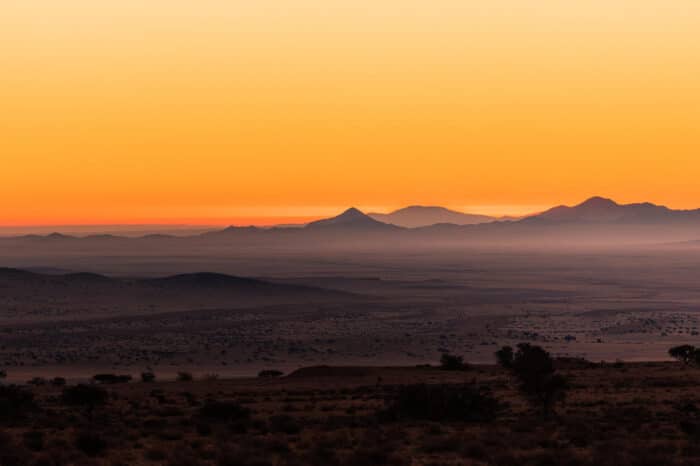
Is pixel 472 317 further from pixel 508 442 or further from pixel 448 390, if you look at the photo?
pixel 508 442

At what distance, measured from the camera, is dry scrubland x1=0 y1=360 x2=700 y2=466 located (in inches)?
734

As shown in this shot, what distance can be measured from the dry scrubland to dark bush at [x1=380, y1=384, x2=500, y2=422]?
0.10 feet

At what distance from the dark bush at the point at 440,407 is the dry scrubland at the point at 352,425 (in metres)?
0.03

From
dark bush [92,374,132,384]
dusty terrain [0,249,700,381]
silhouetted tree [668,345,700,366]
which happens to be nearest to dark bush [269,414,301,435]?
dark bush [92,374,132,384]

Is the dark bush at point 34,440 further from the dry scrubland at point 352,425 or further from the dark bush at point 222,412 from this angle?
the dark bush at point 222,412

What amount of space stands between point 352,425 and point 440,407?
9.92ft

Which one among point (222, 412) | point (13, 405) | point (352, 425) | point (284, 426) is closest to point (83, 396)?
point (13, 405)

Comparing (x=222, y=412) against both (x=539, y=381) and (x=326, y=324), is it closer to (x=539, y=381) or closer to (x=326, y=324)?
(x=539, y=381)

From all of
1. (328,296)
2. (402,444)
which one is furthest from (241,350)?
(328,296)

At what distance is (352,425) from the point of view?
969 inches

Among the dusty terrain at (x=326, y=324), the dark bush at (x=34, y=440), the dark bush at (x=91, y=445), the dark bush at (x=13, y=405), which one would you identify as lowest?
the dusty terrain at (x=326, y=324)

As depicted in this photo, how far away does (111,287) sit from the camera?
127 meters

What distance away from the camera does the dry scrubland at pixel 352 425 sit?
18.6 metres

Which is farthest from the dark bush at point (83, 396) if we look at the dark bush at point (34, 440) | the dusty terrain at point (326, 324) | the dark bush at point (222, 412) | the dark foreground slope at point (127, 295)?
the dark foreground slope at point (127, 295)
